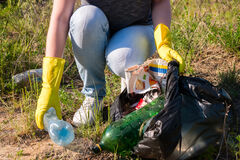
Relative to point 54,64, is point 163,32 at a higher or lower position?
higher

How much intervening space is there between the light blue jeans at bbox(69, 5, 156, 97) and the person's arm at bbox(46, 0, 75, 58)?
0.05 metres

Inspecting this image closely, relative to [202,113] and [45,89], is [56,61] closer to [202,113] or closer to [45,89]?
[45,89]

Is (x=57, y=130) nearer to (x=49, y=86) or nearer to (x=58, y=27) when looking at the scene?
(x=49, y=86)

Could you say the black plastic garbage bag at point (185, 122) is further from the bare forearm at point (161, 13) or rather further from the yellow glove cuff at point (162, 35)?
the bare forearm at point (161, 13)

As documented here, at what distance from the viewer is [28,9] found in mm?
3236

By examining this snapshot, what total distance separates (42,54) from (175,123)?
2121 millimetres

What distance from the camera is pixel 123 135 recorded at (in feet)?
5.48

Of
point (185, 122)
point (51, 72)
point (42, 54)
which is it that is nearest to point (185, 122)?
point (185, 122)

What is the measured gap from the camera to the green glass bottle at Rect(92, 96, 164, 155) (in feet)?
5.46

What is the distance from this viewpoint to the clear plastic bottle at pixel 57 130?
1701 mm

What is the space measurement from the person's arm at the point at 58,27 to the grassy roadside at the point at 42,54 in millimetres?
400

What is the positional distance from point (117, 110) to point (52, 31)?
0.67m

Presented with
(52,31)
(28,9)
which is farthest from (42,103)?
(28,9)

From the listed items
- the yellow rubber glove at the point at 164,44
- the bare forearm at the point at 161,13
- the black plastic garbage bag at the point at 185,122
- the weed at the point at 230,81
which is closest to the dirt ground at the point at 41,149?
the weed at the point at 230,81
